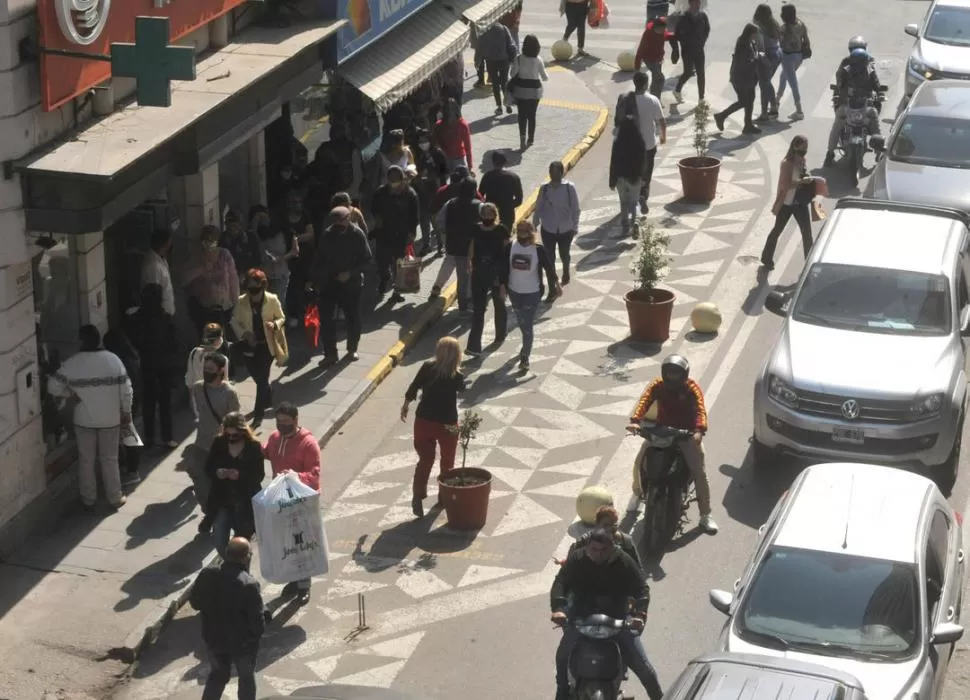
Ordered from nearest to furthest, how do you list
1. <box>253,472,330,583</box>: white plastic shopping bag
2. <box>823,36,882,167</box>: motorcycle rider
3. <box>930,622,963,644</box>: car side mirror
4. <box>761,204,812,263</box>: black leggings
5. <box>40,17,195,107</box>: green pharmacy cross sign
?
<box>930,622,963,644</box>: car side mirror → <box>253,472,330,583</box>: white plastic shopping bag → <box>40,17,195,107</box>: green pharmacy cross sign → <box>761,204,812,263</box>: black leggings → <box>823,36,882,167</box>: motorcycle rider

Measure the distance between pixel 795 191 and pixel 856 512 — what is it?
32.7 feet

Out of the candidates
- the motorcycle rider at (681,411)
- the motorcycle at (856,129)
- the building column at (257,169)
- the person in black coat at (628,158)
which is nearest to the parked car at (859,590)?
the motorcycle rider at (681,411)

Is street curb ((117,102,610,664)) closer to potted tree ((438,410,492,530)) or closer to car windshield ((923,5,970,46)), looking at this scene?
potted tree ((438,410,492,530))

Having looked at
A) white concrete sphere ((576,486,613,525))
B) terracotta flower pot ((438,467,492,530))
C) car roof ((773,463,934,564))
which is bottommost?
terracotta flower pot ((438,467,492,530))

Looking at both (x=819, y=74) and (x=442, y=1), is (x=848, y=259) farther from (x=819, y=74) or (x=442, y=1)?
(x=819, y=74)

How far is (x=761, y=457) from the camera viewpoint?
16.5 metres

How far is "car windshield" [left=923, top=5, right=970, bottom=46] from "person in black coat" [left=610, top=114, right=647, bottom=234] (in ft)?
27.4

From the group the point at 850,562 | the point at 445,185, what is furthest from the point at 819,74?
the point at 850,562

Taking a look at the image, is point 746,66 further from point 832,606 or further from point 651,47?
point 832,606

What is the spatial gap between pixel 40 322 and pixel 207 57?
412 cm

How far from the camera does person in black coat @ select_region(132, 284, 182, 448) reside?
16047 mm

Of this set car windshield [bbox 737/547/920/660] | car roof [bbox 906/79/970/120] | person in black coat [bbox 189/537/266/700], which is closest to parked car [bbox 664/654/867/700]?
car windshield [bbox 737/547/920/660]

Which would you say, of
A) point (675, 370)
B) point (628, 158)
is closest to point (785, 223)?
point (628, 158)

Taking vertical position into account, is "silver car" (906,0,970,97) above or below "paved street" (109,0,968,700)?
above
